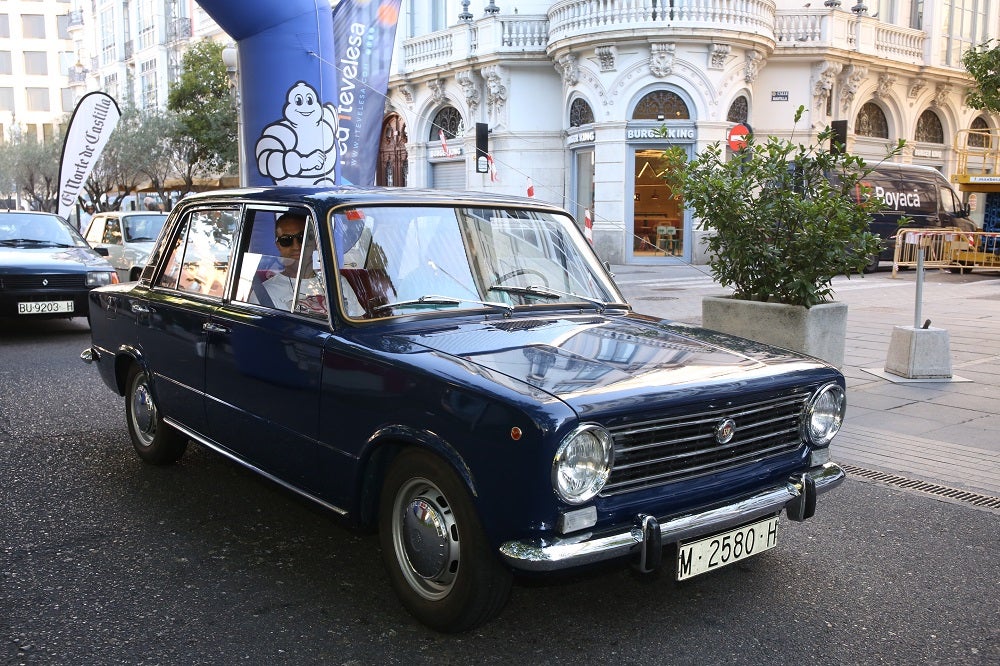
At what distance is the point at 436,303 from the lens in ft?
13.1

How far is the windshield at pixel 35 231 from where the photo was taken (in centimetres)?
1158

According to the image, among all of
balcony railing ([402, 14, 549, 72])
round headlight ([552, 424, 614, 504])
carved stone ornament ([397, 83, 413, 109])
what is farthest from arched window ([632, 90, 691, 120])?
round headlight ([552, 424, 614, 504])

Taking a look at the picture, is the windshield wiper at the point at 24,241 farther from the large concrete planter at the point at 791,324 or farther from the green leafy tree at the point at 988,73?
the green leafy tree at the point at 988,73

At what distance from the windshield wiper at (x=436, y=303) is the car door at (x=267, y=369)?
27 centimetres

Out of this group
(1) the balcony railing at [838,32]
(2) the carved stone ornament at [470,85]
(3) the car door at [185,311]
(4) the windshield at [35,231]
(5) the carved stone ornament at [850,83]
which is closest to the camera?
(3) the car door at [185,311]

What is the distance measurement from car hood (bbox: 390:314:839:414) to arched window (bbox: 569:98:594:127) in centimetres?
2293

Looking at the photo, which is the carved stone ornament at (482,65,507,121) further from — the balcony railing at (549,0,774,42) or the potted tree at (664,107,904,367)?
the potted tree at (664,107,904,367)

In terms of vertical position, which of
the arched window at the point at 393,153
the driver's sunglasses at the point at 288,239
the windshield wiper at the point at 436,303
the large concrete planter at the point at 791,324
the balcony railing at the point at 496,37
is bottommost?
the large concrete planter at the point at 791,324

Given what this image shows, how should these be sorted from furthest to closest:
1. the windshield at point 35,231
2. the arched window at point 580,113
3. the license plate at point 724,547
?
the arched window at point 580,113 → the windshield at point 35,231 → the license plate at point 724,547

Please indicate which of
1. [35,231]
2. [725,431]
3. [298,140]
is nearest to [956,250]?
[298,140]

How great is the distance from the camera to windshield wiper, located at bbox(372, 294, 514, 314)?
390 cm

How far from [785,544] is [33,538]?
3589 millimetres

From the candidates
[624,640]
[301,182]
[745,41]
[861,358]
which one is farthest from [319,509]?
[745,41]

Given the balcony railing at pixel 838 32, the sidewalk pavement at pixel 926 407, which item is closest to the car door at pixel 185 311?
the sidewalk pavement at pixel 926 407
